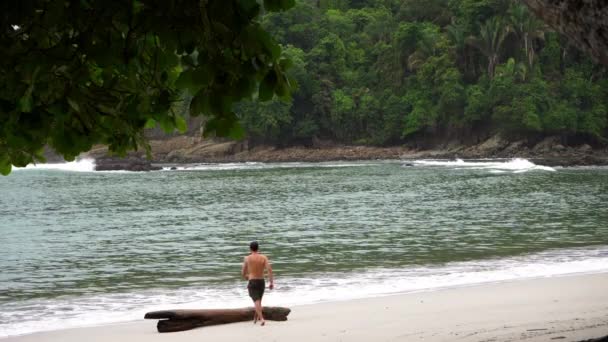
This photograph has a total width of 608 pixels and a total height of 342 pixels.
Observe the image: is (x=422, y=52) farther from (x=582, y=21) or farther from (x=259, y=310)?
(x=582, y=21)

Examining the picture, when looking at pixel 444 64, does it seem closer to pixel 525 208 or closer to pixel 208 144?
pixel 208 144

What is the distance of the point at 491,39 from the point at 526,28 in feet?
12.6

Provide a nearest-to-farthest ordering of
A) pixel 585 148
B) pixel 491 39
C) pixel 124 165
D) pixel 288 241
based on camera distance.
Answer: pixel 288 241, pixel 585 148, pixel 491 39, pixel 124 165

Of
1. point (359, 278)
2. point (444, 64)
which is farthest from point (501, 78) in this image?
point (359, 278)

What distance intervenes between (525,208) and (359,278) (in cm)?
2207

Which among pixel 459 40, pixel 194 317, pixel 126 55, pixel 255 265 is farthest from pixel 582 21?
pixel 459 40

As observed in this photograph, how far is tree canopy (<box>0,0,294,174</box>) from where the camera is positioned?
12.2 ft

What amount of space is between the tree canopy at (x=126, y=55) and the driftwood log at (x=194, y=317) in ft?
25.9

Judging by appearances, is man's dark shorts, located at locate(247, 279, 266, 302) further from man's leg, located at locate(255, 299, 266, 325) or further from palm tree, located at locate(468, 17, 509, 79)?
palm tree, located at locate(468, 17, 509, 79)

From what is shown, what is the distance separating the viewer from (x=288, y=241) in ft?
92.4

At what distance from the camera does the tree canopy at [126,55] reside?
3729mm

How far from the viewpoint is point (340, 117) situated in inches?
4099

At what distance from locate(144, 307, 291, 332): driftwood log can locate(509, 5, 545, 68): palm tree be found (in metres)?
77.2

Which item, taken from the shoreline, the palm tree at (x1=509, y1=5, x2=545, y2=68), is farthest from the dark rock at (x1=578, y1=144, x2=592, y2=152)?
the palm tree at (x1=509, y1=5, x2=545, y2=68)
